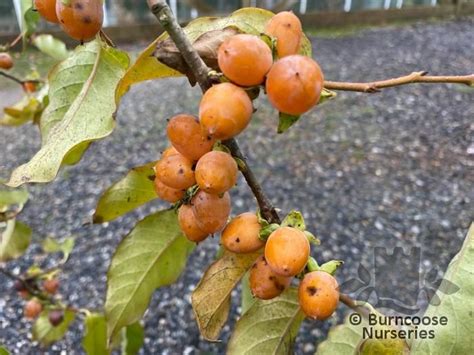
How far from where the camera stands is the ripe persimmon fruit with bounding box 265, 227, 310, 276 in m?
0.36

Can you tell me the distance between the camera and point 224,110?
0.31 metres

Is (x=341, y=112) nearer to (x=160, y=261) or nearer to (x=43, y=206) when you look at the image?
(x=43, y=206)

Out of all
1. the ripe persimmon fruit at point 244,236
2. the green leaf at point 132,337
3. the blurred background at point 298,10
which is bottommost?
the blurred background at point 298,10

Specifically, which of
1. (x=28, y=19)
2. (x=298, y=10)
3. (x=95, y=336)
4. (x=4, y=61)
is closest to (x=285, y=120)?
(x=28, y=19)

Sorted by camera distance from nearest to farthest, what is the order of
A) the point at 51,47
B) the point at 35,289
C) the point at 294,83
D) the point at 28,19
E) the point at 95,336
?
the point at 294,83 → the point at 28,19 → the point at 95,336 → the point at 51,47 → the point at 35,289

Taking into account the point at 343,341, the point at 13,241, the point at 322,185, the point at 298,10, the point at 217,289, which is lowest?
the point at 298,10

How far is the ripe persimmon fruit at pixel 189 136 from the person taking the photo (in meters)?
0.36

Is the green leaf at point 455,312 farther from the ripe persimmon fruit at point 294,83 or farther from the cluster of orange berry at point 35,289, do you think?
the cluster of orange berry at point 35,289

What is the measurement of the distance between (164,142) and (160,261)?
1.93 m

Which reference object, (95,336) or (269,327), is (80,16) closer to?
(269,327)

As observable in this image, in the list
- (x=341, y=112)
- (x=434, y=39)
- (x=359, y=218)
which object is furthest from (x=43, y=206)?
(x=434, y=39)

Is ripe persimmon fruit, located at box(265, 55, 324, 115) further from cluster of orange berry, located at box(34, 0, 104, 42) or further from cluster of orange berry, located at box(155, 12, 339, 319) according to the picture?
cluster of orange berry, located at box(34, 0, 104, 42)

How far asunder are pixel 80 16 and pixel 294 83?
15 cm

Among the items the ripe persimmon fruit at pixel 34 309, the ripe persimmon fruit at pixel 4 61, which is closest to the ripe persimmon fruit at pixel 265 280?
the ripe persimmon fruit at pixel 4 61
